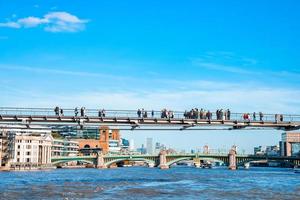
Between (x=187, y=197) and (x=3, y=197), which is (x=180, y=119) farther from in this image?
(x=3, y=197)

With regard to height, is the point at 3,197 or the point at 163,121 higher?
the point at 163,121

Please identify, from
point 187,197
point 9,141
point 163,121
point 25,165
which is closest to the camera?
point 187,197

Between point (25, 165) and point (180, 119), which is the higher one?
point (180, 119)

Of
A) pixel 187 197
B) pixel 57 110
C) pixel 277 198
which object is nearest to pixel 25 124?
pixel 57 110

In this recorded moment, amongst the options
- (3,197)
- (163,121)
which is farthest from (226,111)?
(3,197)

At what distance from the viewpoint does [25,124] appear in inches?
2434

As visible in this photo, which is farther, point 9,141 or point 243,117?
point 9,141

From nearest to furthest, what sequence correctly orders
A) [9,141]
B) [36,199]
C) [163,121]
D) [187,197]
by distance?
[36,199]
[187,197]
[163,121]
[9,141]

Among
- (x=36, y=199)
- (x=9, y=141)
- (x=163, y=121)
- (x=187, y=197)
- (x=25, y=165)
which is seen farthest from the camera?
(x=9, y=141)

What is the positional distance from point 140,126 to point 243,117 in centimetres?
1327

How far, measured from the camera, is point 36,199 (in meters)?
52.9

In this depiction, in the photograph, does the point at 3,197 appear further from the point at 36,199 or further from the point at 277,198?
the point at 277,198

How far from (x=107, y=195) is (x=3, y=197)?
11101 mm

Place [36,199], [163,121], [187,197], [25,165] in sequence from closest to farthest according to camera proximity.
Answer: [36,199] < [187,197] < [163,121] < [25,165]
